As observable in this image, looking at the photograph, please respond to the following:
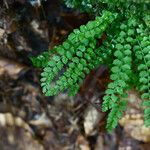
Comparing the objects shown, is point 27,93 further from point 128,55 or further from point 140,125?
point 128,55

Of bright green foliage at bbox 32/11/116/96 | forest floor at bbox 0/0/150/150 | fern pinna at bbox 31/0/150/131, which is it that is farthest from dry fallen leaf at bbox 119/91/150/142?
bright green foliage at bbox 32/11/116/96

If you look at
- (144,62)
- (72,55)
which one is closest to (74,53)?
(72,55)

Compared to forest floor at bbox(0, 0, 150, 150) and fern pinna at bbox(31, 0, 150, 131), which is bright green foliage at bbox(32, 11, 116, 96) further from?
forest floor at bbox(0, 0, 150, 150)

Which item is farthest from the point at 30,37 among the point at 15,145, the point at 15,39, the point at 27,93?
the point at 15,145

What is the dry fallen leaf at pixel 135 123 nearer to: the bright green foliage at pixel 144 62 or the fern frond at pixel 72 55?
the bright green foliage at pixel 144 62

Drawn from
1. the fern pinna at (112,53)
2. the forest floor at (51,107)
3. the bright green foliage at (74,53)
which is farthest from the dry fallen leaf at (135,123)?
the bright green foliage at (74,53)
